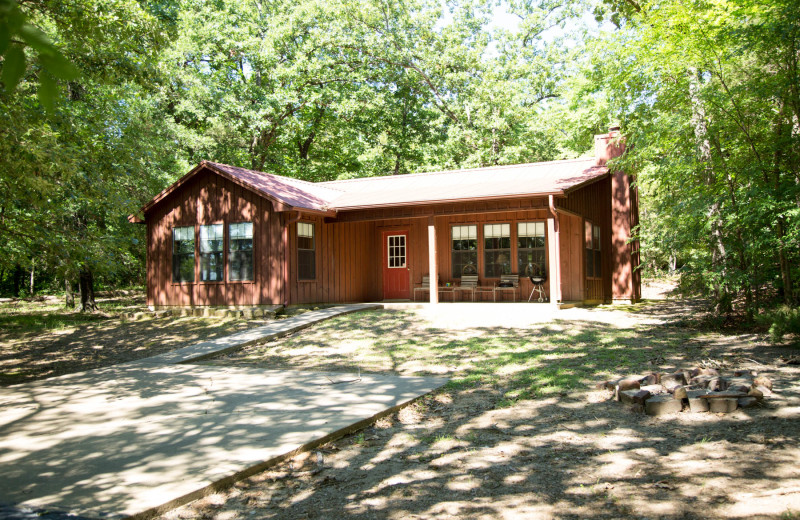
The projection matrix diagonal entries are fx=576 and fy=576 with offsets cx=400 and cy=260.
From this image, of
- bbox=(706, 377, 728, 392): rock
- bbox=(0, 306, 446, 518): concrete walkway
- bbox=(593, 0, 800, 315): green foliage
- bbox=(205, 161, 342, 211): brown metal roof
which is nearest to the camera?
bbox=(0, 306, 446, 518): concrete walkway

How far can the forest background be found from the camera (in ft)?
29.1

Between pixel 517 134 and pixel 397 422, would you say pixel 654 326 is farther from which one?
pixel 517 134

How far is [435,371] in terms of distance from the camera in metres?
8.17

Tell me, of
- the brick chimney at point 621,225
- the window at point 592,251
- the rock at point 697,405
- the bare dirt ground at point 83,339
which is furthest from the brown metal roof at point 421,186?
the rock at point 697,405

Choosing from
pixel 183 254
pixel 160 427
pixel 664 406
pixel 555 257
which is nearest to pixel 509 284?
pixel 555 257

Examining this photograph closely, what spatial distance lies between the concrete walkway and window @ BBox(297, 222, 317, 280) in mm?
6300

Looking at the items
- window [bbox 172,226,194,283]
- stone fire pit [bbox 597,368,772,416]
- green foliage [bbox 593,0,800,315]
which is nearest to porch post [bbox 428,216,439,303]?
green foliage [bbox 593,0,800,315]

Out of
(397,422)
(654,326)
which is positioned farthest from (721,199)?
(397,422)

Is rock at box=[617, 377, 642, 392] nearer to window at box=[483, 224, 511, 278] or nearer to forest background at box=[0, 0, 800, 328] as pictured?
forest background at box=[0, 0, 800, 328]

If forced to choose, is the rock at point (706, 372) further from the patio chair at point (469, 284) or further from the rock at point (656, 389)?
the patio chair at point (469, 284)

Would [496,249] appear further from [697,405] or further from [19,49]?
[19,49]

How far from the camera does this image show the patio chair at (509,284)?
15828 millimetres

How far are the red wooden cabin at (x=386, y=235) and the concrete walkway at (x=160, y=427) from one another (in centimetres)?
639

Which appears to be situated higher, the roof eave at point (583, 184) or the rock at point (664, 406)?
the roof eave at point (583, 184)
